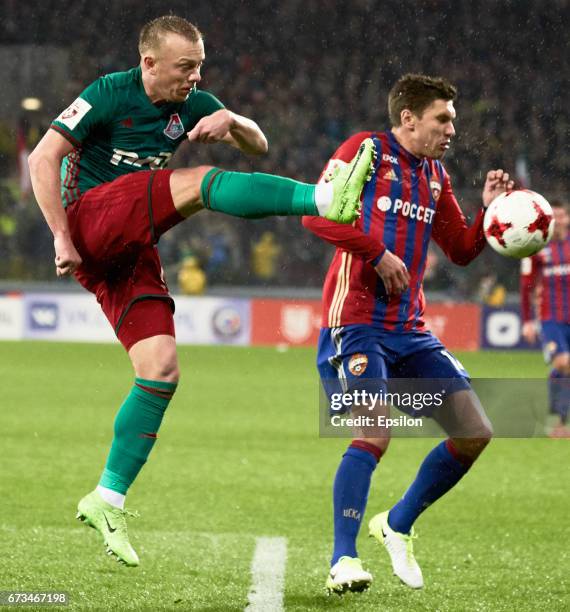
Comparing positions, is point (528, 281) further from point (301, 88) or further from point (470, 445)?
point (301, 88)

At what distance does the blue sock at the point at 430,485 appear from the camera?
4.51 metres

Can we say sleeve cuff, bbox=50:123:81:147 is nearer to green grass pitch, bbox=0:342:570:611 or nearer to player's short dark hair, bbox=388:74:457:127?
player's short dark hair, bbox=388:74:457:127

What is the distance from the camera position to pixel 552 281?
9.34 m

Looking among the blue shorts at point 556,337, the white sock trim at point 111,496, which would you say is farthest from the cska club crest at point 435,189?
the blue shorts at point 556,337

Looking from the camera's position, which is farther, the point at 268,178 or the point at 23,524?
the point at 23,524

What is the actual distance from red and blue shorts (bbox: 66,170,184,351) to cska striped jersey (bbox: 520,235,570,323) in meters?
5.60

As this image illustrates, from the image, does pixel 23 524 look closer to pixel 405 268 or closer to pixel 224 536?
pixel 224 536

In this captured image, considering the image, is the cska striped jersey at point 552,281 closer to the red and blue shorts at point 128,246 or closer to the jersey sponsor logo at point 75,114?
the red and blue shorts at point 128,246

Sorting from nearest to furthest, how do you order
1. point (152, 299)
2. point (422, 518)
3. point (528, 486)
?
point (152, 299) → point (422, 518) → point (528, 486)

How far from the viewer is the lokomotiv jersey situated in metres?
4.08

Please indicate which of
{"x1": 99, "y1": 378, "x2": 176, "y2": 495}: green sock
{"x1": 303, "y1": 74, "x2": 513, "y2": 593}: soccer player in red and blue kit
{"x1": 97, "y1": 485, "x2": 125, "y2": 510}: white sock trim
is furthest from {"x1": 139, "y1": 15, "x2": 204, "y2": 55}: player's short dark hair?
{"x1": 97, "y1": 485, "x2": 125, "y2": 510}: white sock trim

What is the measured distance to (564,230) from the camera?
925cm

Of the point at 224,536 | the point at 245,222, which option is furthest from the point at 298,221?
the point at 224,536

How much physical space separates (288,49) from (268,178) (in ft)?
51.8
